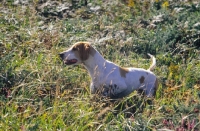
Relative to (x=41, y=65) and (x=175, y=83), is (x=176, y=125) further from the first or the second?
(x=41, y=65)

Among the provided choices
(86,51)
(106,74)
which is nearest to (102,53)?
(106,74)

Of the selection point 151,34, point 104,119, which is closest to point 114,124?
point 104,119

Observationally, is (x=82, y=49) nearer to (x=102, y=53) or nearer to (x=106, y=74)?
(x=106, y=74)

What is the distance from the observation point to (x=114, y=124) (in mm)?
4973

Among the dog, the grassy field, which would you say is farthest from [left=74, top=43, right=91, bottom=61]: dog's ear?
the grassy field

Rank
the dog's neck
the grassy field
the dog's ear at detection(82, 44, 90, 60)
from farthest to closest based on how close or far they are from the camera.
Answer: the dog's neck → the dog's ear at detection(82, 44, 90, 60) → the grassy field

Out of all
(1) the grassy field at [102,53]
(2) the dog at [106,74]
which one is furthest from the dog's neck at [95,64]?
(1) the grassy field at [102,53]

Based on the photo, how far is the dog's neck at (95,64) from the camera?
5641mm

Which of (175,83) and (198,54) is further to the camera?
(198,54)

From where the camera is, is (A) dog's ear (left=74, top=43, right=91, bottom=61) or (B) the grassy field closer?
(B) the grassy field

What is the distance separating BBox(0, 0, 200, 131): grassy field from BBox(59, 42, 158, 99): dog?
0.14 meters

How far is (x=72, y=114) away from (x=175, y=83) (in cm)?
186

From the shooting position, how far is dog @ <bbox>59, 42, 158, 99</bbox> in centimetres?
556

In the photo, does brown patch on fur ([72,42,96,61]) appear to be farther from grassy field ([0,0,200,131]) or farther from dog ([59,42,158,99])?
grassy field ([0,0,200,131])
